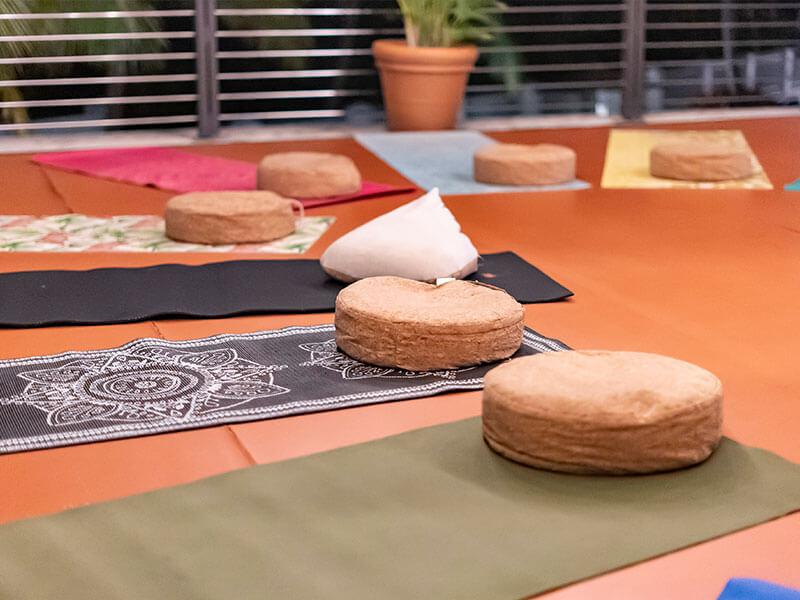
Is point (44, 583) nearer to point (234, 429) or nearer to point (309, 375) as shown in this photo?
point (234, 429)

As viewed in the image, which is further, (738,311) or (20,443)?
(738,311)

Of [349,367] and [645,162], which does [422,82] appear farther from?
[349,367]

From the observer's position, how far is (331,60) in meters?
5.91

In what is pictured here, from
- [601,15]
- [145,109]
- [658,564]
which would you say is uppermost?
[601,15]

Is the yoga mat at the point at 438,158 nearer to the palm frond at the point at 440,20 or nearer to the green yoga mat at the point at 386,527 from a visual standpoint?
the palm frond at the point at 440,20

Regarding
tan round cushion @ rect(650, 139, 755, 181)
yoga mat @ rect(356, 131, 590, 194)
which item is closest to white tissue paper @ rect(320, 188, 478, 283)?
yoga mat @ rect(356, 131, 590, 194)

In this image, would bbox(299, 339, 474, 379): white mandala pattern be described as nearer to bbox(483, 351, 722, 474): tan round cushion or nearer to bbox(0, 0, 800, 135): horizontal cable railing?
bbox(483, 351, 722, 474): tan round cushion

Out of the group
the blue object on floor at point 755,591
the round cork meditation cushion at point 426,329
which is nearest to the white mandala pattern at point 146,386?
the round cork meditation cushion at point 426,329

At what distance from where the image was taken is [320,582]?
1542mm

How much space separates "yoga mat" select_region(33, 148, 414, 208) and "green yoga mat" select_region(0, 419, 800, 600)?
227cm

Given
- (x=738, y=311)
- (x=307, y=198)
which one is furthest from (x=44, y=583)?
(x=307, y=198)

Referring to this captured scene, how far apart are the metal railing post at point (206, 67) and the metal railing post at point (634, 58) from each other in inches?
80.5

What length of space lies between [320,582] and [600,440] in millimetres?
526

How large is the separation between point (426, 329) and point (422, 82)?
3453 mm
